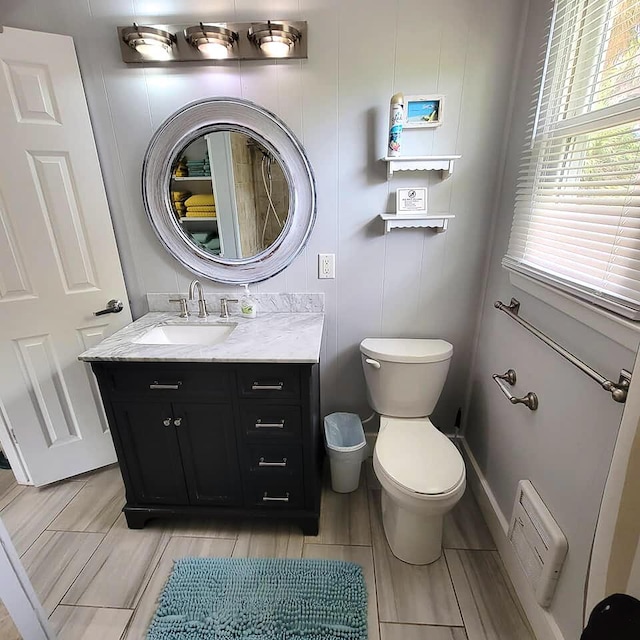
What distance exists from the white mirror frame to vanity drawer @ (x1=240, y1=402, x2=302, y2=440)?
0.70 m

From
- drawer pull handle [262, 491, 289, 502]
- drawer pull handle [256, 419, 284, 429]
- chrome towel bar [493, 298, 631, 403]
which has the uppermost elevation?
chrome towel bar [493, 298, 631, 403]

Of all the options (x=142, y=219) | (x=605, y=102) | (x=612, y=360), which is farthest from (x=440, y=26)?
(x=142, y=219)

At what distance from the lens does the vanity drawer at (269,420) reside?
1425mm

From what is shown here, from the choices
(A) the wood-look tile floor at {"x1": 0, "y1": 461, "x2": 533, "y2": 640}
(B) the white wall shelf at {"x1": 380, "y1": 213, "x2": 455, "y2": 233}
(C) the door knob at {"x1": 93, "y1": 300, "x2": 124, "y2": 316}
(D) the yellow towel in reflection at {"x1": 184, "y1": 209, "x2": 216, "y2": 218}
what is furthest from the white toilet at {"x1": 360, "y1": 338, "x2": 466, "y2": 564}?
(C) the door knob at {"x1": 93, "y1": 300, "x2": 124, "y2": 316}

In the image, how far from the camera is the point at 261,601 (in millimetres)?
1343

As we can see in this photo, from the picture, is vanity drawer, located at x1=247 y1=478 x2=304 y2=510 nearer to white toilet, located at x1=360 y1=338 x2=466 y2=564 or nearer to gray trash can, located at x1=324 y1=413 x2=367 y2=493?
gray trash can, located at x1=324 y1=413 x2=367 y2=493

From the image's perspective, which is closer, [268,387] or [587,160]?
[587,160]

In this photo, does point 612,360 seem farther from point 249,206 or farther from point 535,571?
point 249,206

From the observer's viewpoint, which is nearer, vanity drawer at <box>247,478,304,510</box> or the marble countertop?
the marble countertop

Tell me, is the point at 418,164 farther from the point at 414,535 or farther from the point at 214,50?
the point at 414,535

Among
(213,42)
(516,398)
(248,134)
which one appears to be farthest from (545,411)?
(213,42)

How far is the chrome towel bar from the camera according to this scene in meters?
0.83

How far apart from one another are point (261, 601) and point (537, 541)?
1031 mm

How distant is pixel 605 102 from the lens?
1.00 metres
